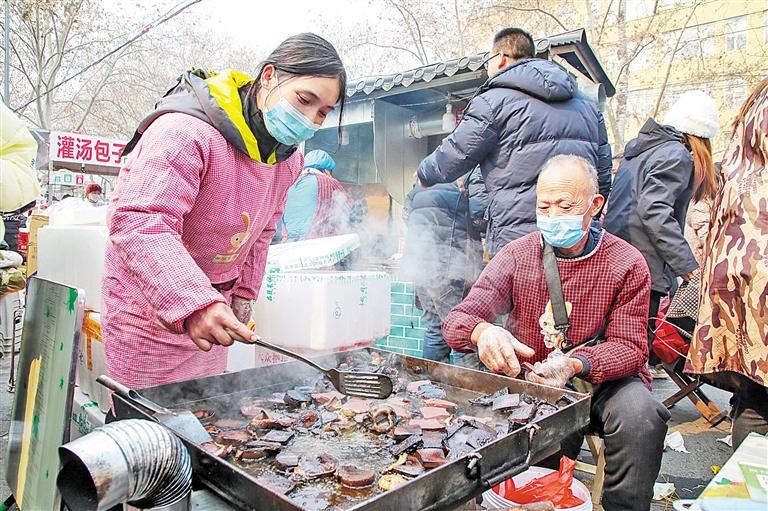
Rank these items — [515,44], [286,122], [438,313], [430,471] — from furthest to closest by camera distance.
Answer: [438,313] < [515,44] < [286,122] < [430,471]

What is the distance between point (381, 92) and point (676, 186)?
4.00 metres

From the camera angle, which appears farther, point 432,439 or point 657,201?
point 657,201

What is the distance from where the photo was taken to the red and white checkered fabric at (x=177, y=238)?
158 centimetres

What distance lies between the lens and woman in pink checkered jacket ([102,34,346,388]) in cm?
168

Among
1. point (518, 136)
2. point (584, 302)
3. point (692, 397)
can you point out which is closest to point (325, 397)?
point (584, 302)

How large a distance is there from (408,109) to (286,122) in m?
5.43

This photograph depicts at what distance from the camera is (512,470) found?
154 centimetres

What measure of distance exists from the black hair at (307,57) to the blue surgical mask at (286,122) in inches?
4.9

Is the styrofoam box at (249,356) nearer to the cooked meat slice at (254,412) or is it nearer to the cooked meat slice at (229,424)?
the cooked meat slice at (254,412)

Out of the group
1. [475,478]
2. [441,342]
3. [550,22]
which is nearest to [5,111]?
[475,478]

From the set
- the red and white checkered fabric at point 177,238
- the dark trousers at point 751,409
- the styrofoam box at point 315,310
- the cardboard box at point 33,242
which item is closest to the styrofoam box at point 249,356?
the styrofoam box at point 315,310

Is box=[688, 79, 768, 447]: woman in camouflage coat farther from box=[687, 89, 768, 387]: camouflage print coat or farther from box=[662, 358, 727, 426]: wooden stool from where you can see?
box=[662, 358, 727, 426]: wooden stool

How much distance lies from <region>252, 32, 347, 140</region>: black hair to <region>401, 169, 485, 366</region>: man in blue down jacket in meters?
2.38

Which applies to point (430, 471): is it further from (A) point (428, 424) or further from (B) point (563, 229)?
(B) point (563, 229)
